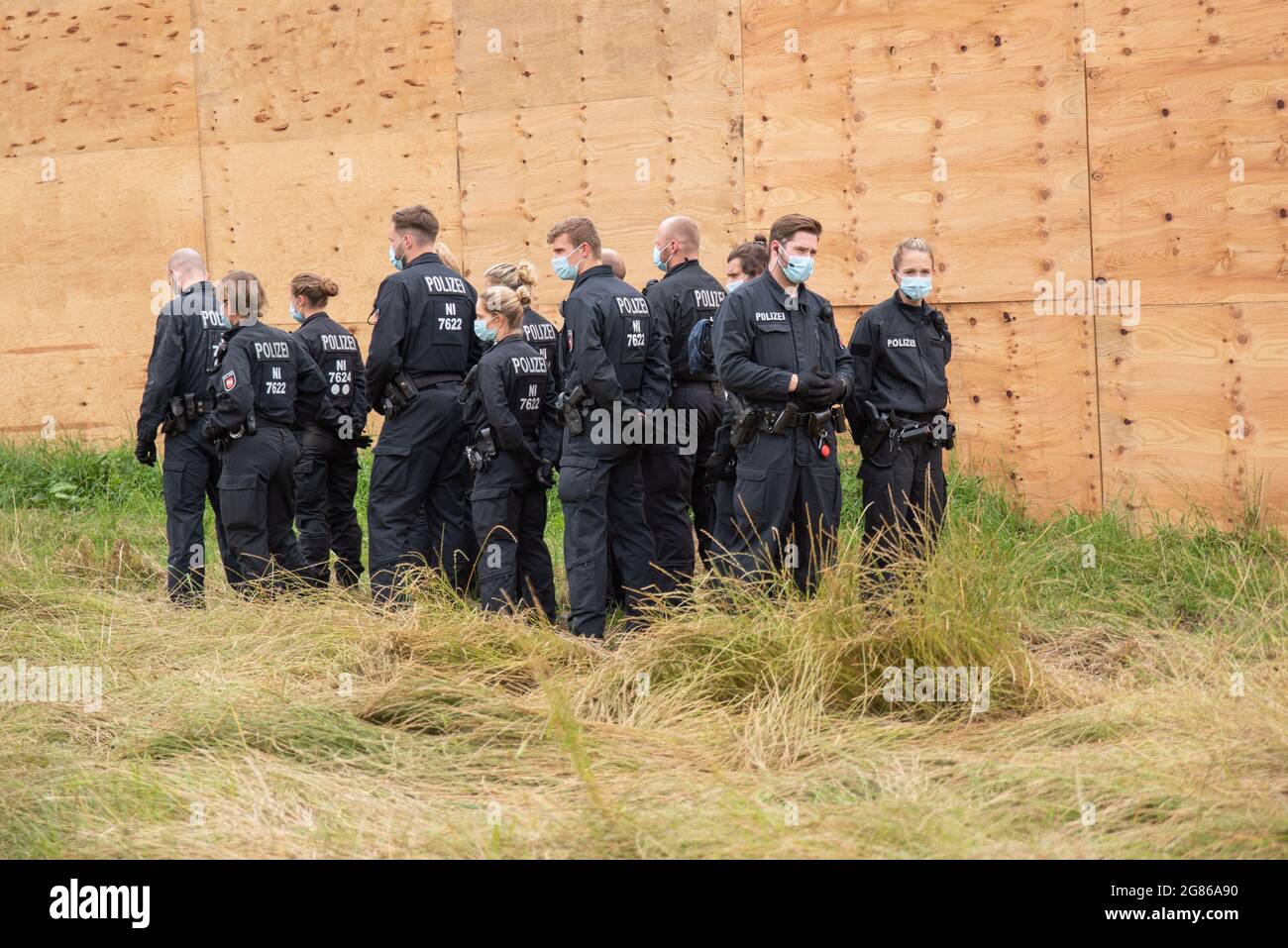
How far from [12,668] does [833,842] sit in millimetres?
3790

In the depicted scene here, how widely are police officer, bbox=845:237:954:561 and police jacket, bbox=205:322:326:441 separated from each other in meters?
3.03

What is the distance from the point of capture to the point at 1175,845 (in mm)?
3555

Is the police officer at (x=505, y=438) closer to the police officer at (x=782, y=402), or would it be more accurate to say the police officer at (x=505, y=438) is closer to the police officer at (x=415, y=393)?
the police officer at (x=415, y=393)

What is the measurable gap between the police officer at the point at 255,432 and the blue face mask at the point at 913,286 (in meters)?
3.31

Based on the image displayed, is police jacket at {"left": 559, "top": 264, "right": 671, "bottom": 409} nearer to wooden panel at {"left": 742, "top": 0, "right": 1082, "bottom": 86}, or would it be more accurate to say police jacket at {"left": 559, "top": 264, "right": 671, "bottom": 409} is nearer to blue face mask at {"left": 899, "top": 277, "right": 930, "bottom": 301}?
blue face mask at {"left": 899, "top": 277, "right": 930, "bottom": 301}

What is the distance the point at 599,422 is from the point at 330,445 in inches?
87.4

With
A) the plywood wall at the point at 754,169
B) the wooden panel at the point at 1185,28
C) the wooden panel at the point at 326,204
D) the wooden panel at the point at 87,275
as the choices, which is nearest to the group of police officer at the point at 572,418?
the plywood wall at the point at 754,169

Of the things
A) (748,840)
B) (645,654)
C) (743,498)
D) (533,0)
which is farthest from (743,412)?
(533,0)

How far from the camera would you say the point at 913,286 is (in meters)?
6.88

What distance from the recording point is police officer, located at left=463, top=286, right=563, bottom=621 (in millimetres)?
6691

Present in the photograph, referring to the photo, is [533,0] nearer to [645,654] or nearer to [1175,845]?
[645,654]

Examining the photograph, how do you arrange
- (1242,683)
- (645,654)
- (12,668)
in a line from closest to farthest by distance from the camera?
1. (1242,683)
2. (645,654)
3. (12,668)

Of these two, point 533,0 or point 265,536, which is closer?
point 265,536

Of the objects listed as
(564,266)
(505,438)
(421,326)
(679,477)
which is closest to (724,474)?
(679,477)
